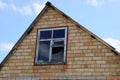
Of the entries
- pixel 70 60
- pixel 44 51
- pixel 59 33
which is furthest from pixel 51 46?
pixel 70 60

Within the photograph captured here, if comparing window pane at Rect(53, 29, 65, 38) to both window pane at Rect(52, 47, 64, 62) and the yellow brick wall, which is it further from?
window pane at Rect(52, 47, 64, 62)

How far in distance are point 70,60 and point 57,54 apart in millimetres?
824

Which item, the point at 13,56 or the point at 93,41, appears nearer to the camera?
the point at 93,41

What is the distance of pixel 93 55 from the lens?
14398mm

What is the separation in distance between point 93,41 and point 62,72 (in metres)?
1.99

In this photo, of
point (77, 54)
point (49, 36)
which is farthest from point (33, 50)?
point (77, 54)

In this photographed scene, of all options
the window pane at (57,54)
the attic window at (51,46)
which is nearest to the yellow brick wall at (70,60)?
the attic window at (51,46)

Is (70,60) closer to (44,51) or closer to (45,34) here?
(44,51)

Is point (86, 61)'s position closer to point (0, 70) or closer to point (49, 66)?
point (49, 66)

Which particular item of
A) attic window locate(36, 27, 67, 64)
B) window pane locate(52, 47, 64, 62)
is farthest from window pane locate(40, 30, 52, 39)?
window pane locate(52, 47, 64, 62)

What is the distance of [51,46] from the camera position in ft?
50.8

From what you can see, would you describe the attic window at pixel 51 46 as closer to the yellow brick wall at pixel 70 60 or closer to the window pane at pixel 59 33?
the window pane at pixel 59 33

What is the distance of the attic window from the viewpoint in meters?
15.1

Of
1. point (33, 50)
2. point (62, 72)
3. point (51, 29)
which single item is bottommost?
point (62, 72)
